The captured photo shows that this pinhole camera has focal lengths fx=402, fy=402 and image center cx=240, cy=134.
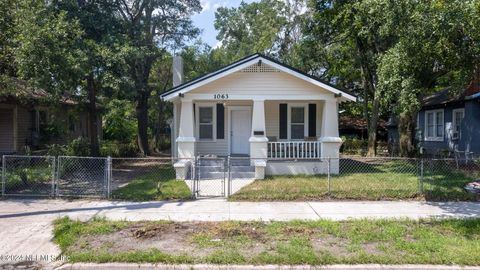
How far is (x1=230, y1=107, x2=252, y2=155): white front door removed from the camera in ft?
57.2

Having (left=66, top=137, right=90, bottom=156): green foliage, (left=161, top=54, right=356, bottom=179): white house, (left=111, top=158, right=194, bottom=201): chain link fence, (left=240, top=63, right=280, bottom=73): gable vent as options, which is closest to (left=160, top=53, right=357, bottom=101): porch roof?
(left=161, top=54, right=356, bottom=179): white house

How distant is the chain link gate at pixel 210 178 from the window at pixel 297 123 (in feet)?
13.0

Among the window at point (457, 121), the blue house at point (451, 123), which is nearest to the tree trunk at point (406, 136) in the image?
the blue house at point (451, 123)

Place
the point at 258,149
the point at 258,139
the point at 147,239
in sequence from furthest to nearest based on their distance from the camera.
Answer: the point at 258,149, the point at 258,139, the point at 147,239

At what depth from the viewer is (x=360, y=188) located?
11.3m

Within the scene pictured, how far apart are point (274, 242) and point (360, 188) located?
5.41 metres

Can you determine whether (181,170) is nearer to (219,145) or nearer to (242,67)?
(219,145)

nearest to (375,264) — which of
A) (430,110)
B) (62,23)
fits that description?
(62,23)

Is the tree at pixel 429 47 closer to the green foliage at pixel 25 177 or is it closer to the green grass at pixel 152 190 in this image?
the green grass at pixel 152 190

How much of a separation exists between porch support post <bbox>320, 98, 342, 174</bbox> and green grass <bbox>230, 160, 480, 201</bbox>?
988mm

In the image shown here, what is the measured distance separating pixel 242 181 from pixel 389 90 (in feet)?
18.5

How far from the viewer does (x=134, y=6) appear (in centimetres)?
2245

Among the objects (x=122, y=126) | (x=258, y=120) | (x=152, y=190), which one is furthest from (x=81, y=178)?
(x=122, y=126)

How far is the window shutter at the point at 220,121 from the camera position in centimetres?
1738
